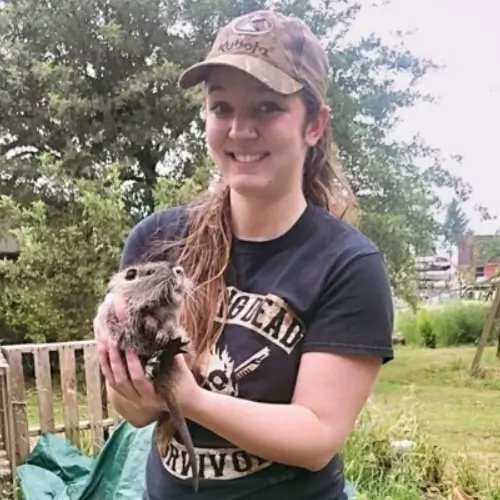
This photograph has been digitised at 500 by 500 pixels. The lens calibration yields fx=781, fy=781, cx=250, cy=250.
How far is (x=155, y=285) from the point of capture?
1.67ft

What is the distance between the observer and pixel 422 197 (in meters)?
3.29

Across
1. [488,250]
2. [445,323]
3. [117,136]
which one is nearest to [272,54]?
[488,250]

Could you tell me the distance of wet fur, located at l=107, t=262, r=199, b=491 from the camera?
50 cm

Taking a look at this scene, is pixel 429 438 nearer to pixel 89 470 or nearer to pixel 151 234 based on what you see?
pixel 89 470

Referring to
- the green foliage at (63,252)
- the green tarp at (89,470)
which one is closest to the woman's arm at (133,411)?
the green tarp at (89,470)

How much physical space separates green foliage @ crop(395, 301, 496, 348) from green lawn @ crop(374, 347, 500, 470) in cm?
5

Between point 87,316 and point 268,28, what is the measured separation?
9.10ft

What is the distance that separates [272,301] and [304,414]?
0.09 m

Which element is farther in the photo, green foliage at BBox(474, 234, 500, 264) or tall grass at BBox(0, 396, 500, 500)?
green foliage at BBox(474, 234, 500, 264)

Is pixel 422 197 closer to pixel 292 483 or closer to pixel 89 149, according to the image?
pixel 89 149

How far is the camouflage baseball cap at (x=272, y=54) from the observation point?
598mm

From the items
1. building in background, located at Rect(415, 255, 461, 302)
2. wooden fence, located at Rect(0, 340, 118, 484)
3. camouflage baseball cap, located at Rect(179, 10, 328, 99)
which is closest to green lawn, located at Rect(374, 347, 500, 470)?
building in background, located at Rect(415, 255, 461, 302)

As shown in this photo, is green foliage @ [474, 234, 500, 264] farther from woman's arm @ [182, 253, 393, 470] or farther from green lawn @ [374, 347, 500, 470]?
woman's arm @ [182, 253, 393, 470]

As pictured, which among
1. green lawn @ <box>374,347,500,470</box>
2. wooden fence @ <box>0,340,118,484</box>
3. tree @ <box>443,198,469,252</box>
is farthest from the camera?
tree @ <box>443,198,469,252</box>
